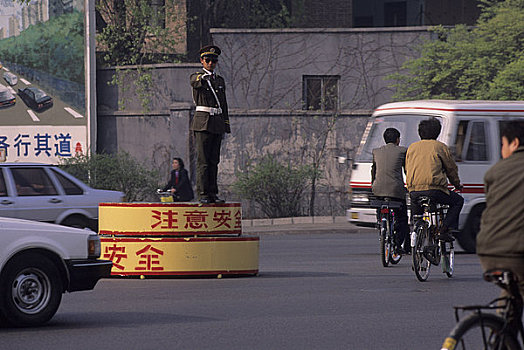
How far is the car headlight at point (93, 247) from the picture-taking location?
33.2 ft

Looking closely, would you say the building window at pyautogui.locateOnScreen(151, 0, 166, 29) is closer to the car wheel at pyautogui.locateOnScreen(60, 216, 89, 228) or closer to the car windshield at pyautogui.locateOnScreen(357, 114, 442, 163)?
the car windshield at pyautogui.locateOnScreen(357, 114, 442, 163)

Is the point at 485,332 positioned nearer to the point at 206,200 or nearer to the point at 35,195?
the point at 206,200

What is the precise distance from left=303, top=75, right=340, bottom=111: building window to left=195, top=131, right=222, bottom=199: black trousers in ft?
51.6

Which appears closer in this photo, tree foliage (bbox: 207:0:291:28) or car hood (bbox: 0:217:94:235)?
car hood (bbox: 0:217:94:235)

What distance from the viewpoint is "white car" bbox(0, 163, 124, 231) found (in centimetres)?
1652

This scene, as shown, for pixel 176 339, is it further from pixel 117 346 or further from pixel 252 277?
pixel 252 277

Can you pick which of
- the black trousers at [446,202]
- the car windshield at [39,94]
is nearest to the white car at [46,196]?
the black trousers at [446,202]

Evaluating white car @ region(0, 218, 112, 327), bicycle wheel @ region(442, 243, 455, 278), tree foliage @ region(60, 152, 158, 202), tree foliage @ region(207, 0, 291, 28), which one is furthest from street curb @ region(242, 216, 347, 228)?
white car @ region(0, 218, 112, 327)

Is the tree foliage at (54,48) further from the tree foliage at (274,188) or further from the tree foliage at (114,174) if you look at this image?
the tree foliage at (274,188)

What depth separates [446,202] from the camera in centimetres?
1328

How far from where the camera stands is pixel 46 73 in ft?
100

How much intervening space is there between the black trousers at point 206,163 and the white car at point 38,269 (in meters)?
4.18

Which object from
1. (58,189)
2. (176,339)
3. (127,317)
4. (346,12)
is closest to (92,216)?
(58,189)

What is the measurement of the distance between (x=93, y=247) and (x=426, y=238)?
475 cm
